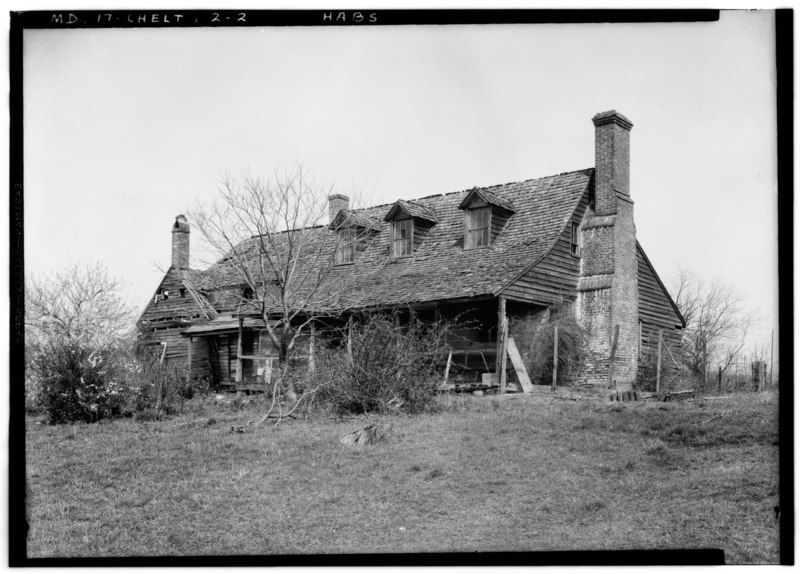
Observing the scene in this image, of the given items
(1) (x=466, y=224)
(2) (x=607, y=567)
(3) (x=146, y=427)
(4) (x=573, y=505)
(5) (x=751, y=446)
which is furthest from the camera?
(1) (x=466, y=224)

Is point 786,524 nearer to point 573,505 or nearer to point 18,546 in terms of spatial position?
point 573,505

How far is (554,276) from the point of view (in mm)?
21328

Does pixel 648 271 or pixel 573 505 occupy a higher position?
pixel 648 271

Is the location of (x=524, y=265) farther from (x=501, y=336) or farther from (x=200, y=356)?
(x=200, y=356)

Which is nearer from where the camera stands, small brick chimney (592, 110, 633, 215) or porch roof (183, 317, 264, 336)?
small brick chimney (592, 110, 633, 215)

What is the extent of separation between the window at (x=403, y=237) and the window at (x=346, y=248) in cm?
129

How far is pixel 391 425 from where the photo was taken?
45.6ft

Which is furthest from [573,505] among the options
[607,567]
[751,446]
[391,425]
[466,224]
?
[466,224]

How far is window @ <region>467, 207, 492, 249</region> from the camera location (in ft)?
74.2

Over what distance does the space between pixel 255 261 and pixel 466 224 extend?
6321mm

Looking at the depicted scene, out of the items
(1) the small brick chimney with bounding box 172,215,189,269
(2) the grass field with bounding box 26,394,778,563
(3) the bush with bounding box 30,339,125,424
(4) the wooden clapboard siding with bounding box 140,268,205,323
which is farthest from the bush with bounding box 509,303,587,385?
(4) the wooden clapboard siding with bounding box 140,268,205,323

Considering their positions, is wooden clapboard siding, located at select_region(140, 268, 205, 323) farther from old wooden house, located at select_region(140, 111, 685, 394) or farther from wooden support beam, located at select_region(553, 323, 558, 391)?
wooden support beam, located at select_region(553, 323, 558, 391)

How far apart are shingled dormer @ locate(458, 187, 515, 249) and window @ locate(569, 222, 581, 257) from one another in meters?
1.91

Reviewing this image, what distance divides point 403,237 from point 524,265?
16.5 feet
